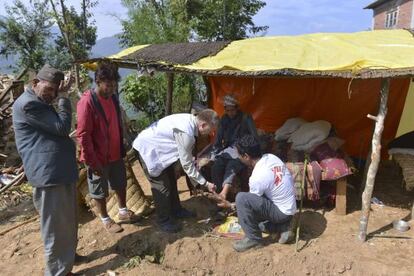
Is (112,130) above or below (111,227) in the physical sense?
above

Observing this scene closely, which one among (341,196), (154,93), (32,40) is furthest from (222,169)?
(32,40)

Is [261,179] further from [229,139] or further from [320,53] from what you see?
[320,53]

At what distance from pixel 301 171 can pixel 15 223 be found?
4034 millimetres

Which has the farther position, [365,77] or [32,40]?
[32,40]

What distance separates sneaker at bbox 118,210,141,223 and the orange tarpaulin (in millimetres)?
3050

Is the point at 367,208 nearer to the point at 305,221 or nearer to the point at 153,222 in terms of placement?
the point at 305,221

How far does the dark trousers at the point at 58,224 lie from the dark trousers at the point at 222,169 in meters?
2.04

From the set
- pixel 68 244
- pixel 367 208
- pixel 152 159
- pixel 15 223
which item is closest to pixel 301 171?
pixel 367 208

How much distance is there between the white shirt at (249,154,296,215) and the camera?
3918 mm

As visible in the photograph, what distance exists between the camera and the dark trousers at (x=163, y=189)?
14.4 feet

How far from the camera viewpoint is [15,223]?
537 cm

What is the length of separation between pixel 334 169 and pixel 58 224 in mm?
3429

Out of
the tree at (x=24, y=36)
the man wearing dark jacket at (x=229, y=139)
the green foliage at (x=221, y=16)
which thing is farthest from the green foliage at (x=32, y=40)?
the man wearing dark jacket at (x=229, y=139)

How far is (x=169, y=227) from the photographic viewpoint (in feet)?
15.0
